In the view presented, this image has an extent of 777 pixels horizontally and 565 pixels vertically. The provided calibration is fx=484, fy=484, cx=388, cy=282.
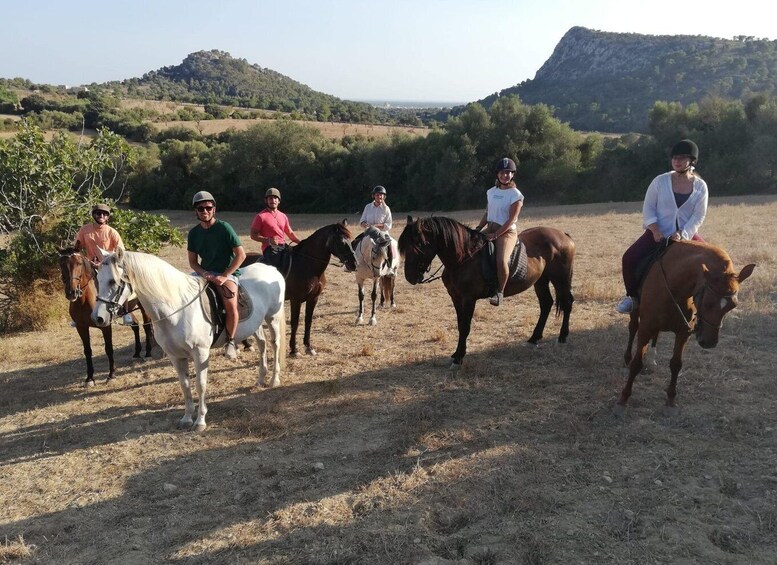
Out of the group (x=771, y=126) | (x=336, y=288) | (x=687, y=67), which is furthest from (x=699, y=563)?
(x=687, y=67)

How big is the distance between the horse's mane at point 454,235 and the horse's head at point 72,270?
160 inches

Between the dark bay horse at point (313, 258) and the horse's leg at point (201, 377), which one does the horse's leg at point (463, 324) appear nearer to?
the dark bay horse at point (313, 258)

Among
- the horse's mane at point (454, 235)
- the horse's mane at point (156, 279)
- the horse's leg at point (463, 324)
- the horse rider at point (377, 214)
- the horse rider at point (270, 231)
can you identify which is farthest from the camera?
the horse rider at point (377, 214)

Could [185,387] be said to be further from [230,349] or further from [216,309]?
[216,309]

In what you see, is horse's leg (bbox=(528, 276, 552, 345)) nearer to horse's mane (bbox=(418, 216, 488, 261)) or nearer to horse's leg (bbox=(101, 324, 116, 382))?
horse's mane (bbox=(418, 216, 488, 261))

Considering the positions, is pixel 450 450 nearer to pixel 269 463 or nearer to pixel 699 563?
pixel 269 463

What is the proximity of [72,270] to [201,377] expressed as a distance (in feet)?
7.34

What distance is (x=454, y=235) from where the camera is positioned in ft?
20.3

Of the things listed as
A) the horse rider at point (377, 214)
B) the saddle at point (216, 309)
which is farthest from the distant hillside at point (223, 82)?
the saddle at point (216, 309)

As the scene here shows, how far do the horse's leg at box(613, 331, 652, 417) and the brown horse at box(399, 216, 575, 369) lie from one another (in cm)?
194

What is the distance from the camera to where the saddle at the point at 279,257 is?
709 cm

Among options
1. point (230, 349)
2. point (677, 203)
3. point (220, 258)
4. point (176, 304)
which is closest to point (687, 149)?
point (677, 203)

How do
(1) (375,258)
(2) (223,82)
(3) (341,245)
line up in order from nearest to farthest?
(3) (341,245) < (1) (375,258) < (2) (223,82)

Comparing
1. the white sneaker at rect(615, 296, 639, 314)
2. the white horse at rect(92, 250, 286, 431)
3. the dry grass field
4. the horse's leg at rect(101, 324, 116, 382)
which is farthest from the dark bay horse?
the white sneaker at rect(615, 296, 639, 314)
